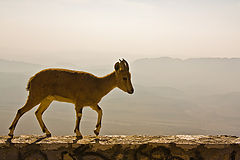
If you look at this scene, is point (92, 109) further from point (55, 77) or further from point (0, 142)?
point (0, 142)

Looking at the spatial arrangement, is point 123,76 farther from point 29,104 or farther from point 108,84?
point 29,104

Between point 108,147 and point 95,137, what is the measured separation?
0.44 m

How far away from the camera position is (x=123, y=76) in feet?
14.1

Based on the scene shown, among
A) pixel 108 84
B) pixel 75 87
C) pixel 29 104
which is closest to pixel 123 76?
pixel 108 84

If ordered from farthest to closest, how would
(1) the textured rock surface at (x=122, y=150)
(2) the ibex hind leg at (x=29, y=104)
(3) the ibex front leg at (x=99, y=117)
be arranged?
1. (3) the ibex front leg at (x=99, y=117)
2. (2) the ibex hind leg at (x=29, y=104)
3. (1) the textured rock surface at (x=122, y=150)

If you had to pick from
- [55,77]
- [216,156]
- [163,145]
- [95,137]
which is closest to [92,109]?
[95,137]

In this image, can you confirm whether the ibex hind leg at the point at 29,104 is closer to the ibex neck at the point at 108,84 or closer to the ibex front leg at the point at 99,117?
the ibex front leg at the point at 99,117

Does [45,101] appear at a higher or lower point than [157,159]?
higher

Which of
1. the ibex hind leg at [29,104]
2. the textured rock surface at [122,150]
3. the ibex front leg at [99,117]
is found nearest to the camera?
the textured rock surface at [122,150]

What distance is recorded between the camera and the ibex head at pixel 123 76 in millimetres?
4285

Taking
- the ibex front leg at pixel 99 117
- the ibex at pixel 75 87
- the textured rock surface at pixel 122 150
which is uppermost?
the ibex at pixel 75 87

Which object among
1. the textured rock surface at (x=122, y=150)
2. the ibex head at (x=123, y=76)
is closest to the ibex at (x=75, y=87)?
the ibex head at (x=123, y=76)

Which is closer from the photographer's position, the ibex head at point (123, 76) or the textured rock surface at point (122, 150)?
the textured rock surface at point (122, 150)

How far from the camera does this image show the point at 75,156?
4.04 m
